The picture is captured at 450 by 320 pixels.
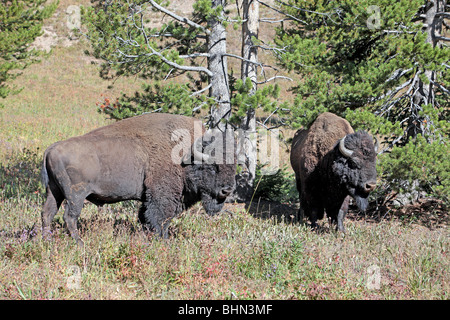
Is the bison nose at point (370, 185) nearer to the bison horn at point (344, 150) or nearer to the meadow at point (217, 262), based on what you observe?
the bison horn at point (344, 150)

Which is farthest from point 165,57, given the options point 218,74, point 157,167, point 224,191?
point 224,191

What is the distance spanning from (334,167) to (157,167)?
9.05 feet

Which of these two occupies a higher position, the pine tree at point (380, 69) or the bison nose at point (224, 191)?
the pine tree at point (380, 69)

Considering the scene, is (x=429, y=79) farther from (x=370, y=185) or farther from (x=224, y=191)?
(x=224, y=191)

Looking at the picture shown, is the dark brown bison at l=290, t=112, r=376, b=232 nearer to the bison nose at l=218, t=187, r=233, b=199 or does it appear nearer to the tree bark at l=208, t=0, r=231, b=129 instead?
the tree bark at l=208, t=0, r=231, b=129

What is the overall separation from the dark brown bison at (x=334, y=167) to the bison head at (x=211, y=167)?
6.00ft

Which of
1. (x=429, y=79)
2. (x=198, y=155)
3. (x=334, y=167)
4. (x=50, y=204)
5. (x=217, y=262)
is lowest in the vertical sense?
(x=217, y=262)

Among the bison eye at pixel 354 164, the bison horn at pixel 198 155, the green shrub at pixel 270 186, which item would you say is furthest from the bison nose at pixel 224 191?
the green shrub at pixel 270 186

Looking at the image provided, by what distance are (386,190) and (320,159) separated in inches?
82.4

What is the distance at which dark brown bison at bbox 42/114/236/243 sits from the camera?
5613mm

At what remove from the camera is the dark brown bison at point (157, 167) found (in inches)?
221

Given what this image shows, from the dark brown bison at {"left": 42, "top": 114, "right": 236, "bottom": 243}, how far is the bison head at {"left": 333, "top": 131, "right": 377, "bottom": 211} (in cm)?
182

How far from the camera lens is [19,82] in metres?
26.0

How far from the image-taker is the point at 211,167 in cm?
597
